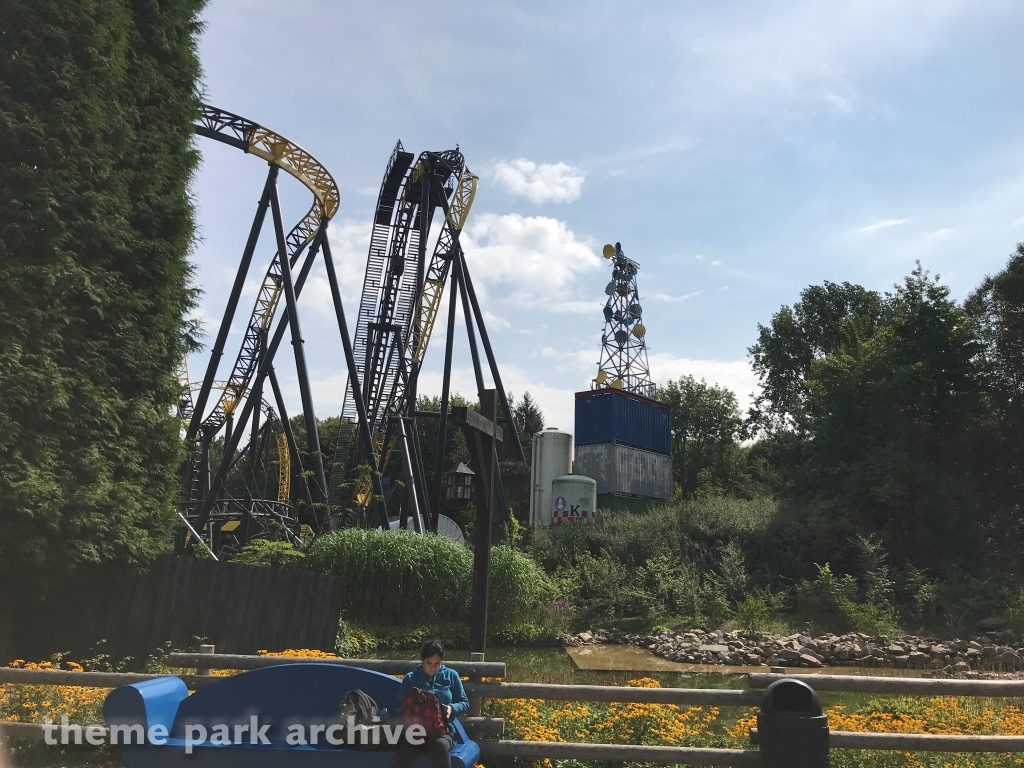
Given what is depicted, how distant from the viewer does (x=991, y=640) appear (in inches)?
546

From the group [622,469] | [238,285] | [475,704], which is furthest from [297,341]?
[622,469]

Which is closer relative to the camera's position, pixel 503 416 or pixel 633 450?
pixel 503 416

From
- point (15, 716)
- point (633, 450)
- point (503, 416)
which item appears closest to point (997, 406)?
point (633, 450)

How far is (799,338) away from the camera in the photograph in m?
40.5

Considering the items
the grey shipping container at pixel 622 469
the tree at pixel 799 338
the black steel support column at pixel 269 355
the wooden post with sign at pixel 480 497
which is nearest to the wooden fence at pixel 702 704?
the wooden post with sign at pixel 480 497

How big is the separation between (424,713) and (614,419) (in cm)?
2518

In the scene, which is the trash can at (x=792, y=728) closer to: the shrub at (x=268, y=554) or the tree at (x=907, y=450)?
the shrub at (x=268, y=554)

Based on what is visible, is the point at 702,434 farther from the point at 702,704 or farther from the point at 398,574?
the point at 702,704

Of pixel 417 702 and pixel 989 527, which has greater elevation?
pixel 989 527

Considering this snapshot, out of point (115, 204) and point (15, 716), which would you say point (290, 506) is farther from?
point (15, 716)

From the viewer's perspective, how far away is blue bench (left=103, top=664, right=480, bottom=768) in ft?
14.4

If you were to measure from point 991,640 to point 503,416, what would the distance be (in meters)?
15.7

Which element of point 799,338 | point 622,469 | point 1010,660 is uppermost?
point 799,338

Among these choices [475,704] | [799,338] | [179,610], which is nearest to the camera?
[475,704]
